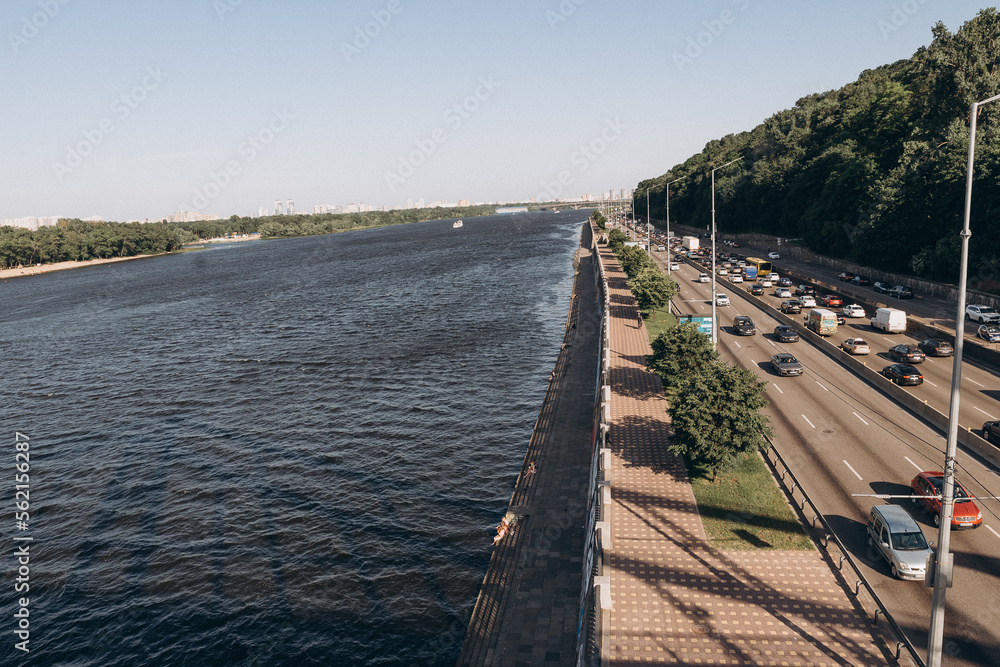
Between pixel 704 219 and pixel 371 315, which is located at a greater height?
pixel 704 219

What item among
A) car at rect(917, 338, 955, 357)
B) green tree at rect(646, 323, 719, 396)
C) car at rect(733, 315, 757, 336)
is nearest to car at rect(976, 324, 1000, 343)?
car at rect(917, 338, 955, 357)

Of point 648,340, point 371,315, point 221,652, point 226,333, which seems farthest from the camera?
point 371,315

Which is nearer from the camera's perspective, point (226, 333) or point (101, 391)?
point (101, 391)

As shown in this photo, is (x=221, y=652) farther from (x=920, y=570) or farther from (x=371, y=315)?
(x=371, y=315)

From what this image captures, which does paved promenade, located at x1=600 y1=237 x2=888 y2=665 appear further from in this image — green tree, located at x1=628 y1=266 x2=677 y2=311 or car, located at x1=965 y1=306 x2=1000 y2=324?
green tree, located at x1=628 y1=266 x2=677 y2=311

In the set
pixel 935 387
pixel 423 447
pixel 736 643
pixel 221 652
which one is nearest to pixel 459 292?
pixel 423 447

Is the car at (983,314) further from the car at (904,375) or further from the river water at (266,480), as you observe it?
the river water at (266,480)

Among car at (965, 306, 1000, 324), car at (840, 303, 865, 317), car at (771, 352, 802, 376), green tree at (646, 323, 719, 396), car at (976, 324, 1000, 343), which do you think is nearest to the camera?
green tree at (646, 323, 719, 396)
